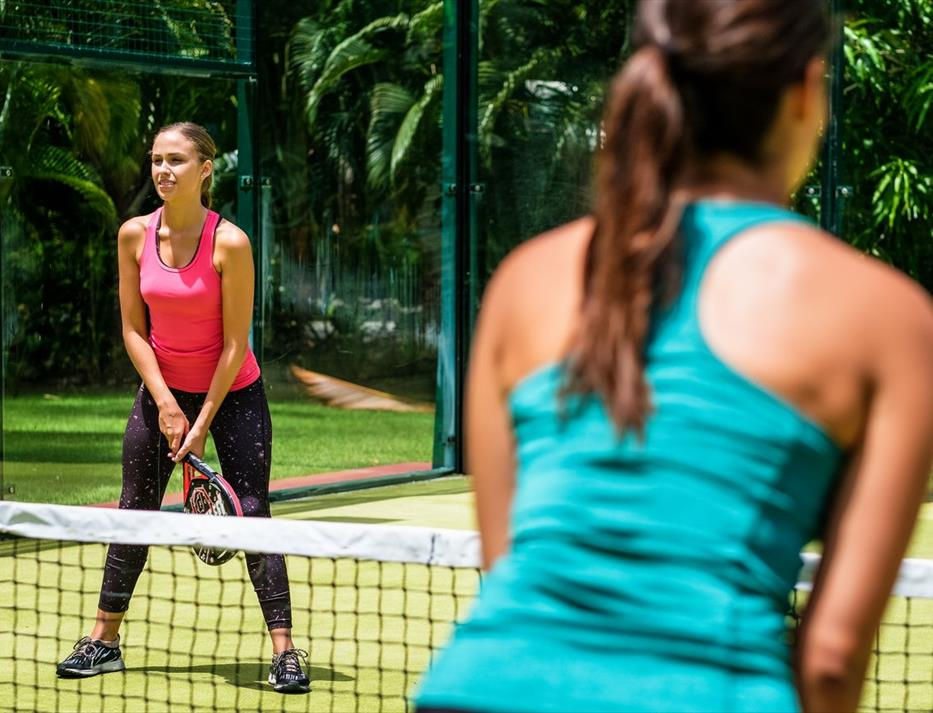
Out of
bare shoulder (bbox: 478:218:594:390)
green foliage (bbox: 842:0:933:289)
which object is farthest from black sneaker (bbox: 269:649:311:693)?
green foliage (bbox: 842:0:933:289)

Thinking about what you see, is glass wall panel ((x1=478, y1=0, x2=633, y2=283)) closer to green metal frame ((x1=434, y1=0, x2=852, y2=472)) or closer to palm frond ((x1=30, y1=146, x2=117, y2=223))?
green metal frame ((x1=434, y1=0, x2=852, y2=472))

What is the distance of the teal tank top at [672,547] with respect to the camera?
1554 mm

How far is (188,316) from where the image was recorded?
18.6ft

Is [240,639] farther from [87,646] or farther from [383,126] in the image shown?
[383,126]

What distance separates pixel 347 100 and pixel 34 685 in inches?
231

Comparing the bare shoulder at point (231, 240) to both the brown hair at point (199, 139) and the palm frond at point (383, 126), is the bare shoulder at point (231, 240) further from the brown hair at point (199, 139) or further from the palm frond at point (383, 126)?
the palm frond at point (383, 126)

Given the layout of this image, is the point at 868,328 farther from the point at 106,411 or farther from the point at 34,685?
the point at 106,411

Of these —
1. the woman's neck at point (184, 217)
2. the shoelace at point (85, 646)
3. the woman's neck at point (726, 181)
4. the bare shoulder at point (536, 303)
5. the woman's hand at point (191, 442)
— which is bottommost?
the shoelace at point (85, 646)

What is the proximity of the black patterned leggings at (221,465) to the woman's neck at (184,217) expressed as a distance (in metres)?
0.56

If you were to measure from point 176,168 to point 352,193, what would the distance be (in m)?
5.02

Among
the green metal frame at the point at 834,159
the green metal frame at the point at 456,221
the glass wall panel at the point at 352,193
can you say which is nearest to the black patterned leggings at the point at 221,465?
the glass wall panel at the point at 352,193

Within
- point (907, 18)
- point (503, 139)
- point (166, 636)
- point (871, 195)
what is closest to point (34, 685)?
point (166, 636)

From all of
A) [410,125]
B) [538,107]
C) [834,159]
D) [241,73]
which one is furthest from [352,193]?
[834,159]

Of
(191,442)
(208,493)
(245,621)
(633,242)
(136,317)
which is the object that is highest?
(633,242)
